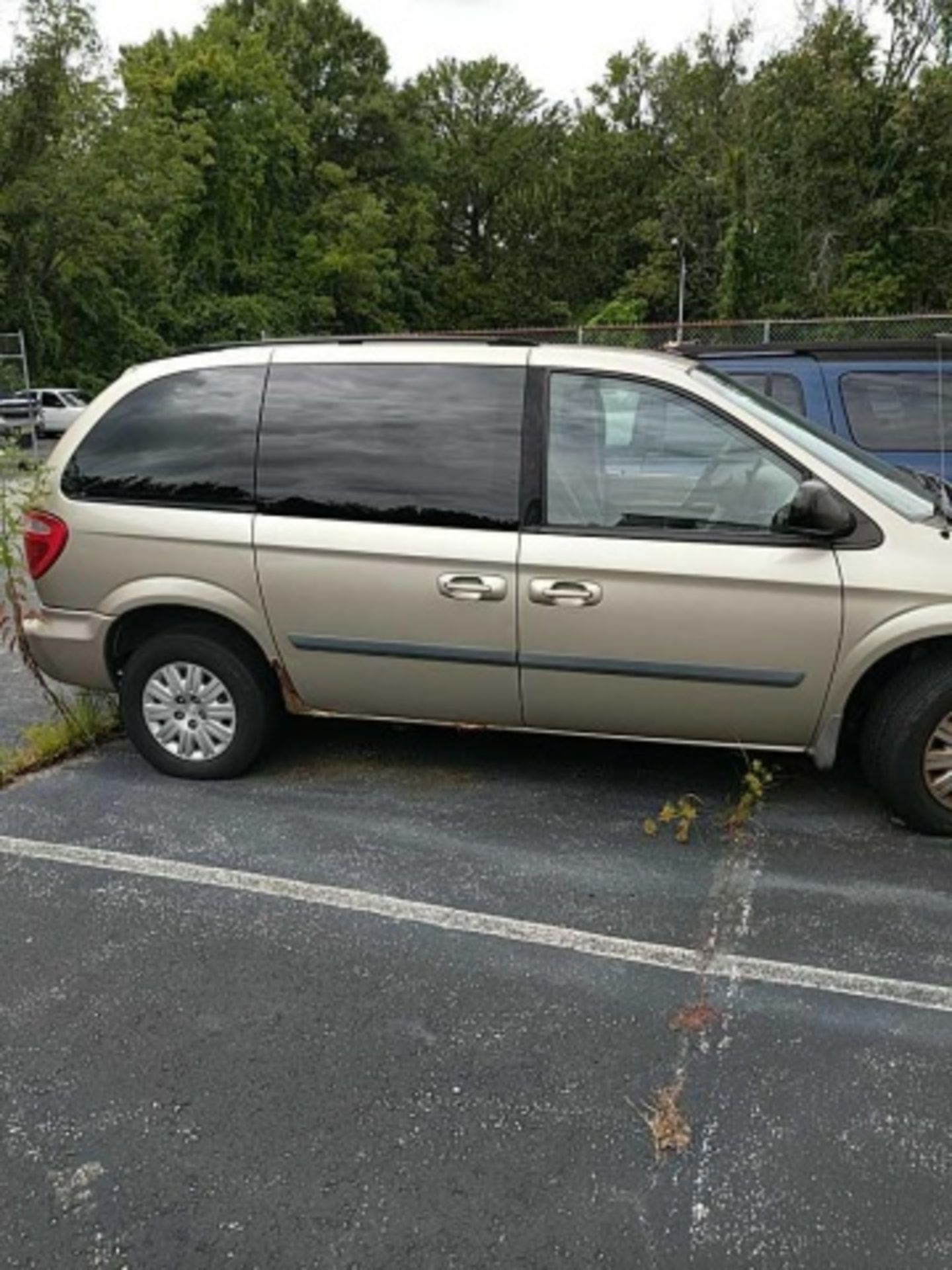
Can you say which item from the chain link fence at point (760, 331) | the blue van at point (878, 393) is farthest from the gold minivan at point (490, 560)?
the chain link fence at point (760, 331)

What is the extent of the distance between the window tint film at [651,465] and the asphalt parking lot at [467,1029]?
1.17m

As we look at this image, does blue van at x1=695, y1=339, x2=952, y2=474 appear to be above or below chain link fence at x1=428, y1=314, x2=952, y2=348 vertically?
below

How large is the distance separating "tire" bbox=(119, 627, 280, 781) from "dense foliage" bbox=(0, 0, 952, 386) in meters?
27.6

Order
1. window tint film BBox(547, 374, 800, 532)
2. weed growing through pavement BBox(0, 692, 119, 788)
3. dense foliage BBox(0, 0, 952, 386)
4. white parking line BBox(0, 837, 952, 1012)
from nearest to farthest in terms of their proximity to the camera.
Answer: white parking line BBox(0, 837, 952, 1012), window tint film BBox(547, 374, 800, 532), weed growing through pavement BBox(0, 692, 119, 788), dense foliage BBox(0, 0, 952, 386)

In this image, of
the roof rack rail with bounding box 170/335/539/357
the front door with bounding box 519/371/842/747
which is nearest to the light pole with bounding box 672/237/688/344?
the roof rack rail with bounding box 170/335/539/357

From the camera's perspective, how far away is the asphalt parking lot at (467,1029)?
2.19 meters

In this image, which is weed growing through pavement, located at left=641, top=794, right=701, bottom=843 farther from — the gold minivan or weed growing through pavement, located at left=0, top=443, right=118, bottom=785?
weed growing through pavement, located at left=0, top=443, right=118, bottom=785

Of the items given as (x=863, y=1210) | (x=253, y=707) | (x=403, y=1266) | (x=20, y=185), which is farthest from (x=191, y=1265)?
(x=20, y=185)

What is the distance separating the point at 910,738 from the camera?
370 centimetres

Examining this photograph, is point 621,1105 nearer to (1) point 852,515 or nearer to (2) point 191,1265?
(2) point 191,1265

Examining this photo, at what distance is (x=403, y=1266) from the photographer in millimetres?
2076

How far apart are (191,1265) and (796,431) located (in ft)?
10.9

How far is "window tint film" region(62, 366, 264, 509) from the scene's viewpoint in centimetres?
425

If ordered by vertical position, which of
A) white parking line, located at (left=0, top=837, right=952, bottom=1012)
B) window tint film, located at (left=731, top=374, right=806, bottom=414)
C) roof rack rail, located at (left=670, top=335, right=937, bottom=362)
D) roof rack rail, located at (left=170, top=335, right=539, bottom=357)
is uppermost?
roof rack rail, located at (left=670, top=335, right=937, bottom=362)
